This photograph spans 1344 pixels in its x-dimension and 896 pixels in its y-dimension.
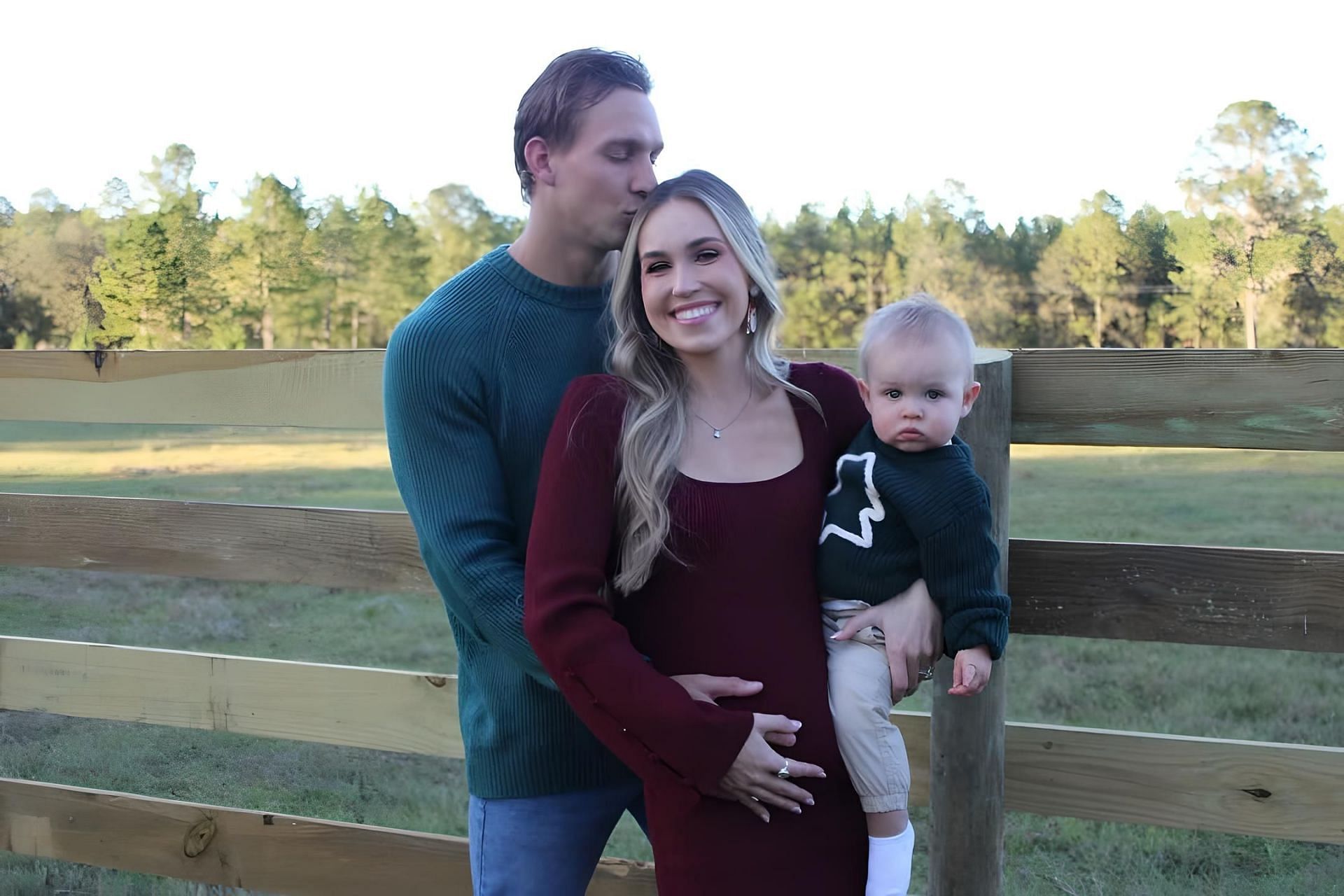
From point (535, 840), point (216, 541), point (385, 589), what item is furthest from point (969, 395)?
point (216, 541)

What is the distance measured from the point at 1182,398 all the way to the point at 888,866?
1.01m

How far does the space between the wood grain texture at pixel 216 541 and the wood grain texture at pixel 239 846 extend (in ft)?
1.88

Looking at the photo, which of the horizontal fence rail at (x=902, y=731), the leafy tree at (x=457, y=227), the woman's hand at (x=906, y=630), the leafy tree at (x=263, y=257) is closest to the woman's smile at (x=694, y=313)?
the woman's hand at (x=906, y=630)

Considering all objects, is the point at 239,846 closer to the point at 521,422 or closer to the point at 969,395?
the point at 521,422

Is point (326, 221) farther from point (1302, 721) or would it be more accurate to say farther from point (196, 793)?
point (1302, 721)

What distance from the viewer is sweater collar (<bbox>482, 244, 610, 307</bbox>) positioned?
188 centimetres

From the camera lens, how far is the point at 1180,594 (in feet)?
6.70

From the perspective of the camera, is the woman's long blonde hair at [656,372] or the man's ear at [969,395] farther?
the man's ear at [969,395]

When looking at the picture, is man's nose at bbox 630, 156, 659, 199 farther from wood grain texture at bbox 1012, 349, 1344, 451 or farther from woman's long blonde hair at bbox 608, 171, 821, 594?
wood grain texture at bbox 1012, 349, 1344, 451

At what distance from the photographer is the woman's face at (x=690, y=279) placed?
5.46 feet

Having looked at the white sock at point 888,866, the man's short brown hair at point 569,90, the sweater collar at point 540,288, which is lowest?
the white sock at point 888,866

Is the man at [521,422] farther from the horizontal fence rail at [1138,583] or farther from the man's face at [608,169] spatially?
the horizontal fence rail at [1138,583]

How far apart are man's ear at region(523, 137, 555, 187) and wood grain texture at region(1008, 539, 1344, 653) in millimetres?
1109

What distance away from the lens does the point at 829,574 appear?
1.67 meters
